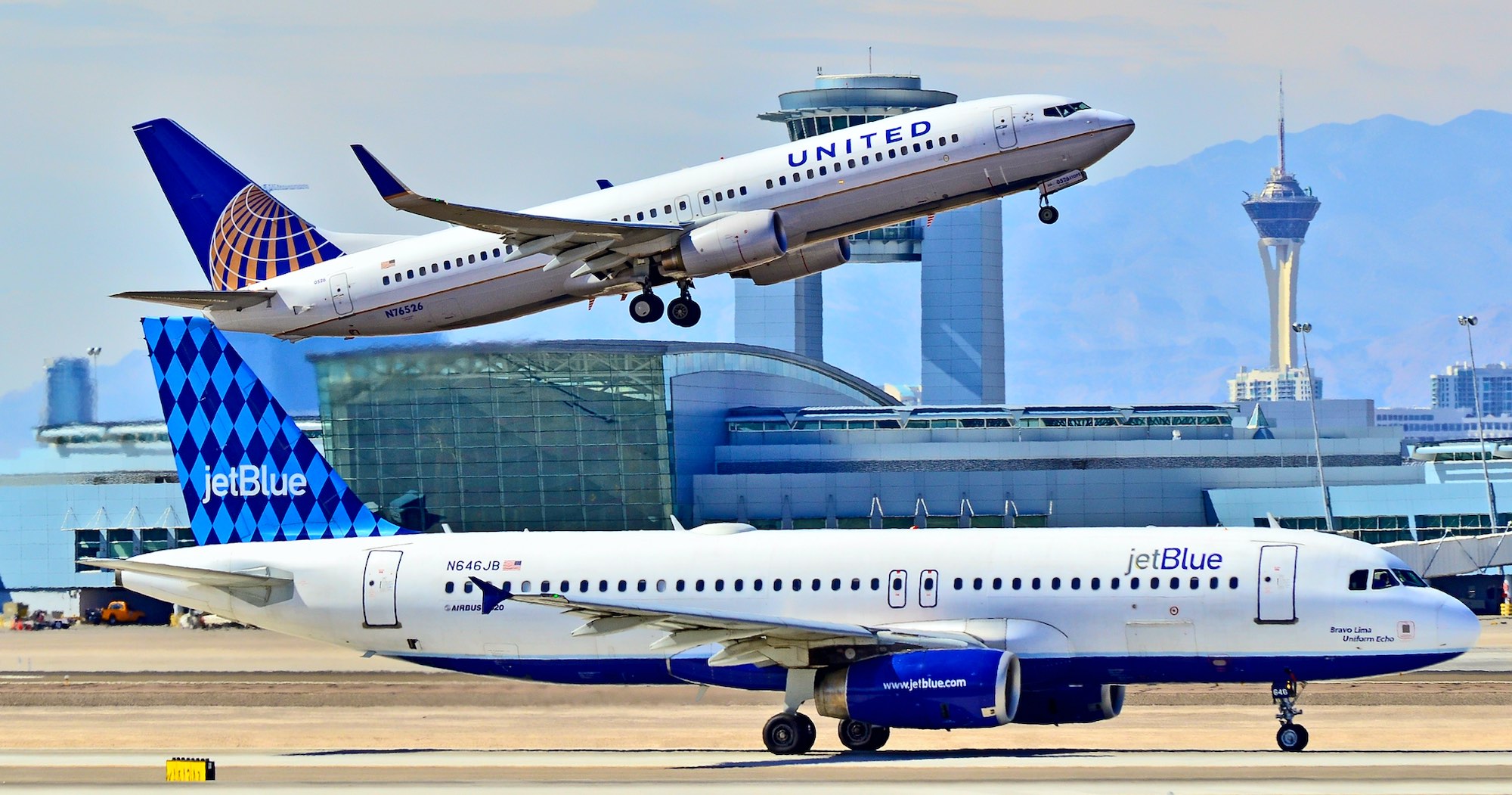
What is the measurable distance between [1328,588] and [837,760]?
32.6ft

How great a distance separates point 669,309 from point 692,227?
1.64m

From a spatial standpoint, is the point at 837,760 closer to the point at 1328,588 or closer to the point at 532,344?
the point at 1328,588

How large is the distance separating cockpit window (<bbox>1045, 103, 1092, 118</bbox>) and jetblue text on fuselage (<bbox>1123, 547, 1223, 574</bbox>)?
872 cm

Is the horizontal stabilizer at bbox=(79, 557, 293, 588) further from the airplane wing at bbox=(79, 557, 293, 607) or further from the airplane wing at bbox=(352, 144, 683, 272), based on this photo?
the airplane wing at bbox=(352, 144, 683, 272)

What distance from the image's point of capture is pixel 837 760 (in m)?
41.7

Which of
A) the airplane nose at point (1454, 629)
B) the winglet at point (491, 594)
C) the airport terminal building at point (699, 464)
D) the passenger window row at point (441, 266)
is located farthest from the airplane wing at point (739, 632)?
the airport terminal building at point (699, 464)

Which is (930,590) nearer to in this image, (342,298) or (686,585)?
(686,585)

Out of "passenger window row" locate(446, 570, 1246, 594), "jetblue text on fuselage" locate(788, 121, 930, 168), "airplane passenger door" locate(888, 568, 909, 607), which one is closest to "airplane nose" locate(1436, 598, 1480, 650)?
"passenger window row" locate(446, 570, 1246, 594)

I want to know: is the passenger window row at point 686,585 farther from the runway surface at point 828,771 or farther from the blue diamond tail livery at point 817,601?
the runway surface at point 828,771

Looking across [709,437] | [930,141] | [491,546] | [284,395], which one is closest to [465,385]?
[284,395]

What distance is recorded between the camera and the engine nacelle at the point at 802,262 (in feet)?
142

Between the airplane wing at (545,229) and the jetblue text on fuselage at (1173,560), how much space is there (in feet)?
35.9

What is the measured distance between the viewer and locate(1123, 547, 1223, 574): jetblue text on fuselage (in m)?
42.9

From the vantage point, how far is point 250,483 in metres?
49.5
